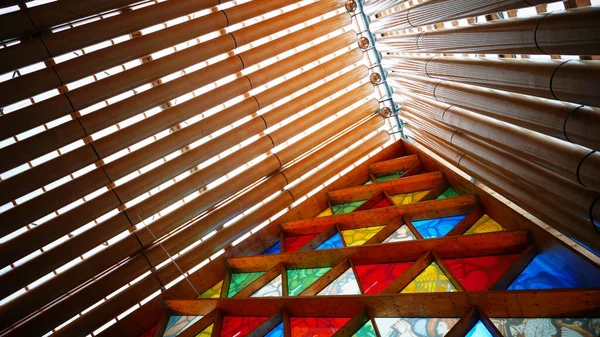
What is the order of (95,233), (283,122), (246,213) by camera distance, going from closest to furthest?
(95,233)
(246,213)
(283,122)

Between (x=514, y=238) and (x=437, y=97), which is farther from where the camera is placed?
(x=437, y=97)

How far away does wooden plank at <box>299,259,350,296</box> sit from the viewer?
230 inches

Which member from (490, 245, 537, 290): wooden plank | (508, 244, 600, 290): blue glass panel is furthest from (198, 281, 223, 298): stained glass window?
(508, 244, 600, 290): blue glass panel

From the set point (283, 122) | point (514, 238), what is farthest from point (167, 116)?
point (514, 238)

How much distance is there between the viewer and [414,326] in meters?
4.71

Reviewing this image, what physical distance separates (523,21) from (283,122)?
16.0ft

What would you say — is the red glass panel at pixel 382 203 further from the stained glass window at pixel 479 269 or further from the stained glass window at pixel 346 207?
the stained glass window at pixel 479 269

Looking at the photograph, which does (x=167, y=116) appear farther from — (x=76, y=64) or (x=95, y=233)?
(x=95, y=233)

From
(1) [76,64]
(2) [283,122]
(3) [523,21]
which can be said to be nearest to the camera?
(3) [523,21]

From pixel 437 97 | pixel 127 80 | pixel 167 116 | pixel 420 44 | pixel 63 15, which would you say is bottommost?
pixel 437 97

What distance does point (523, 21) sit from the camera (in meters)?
4.14

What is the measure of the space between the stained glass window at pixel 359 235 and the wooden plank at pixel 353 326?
197 cm

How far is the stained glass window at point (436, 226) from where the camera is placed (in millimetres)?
6394

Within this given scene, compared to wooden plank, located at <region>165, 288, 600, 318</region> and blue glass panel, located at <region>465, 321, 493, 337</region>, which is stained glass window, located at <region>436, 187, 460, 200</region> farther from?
blue glass panel, located at <region>465, 321, 493, 337</region>
